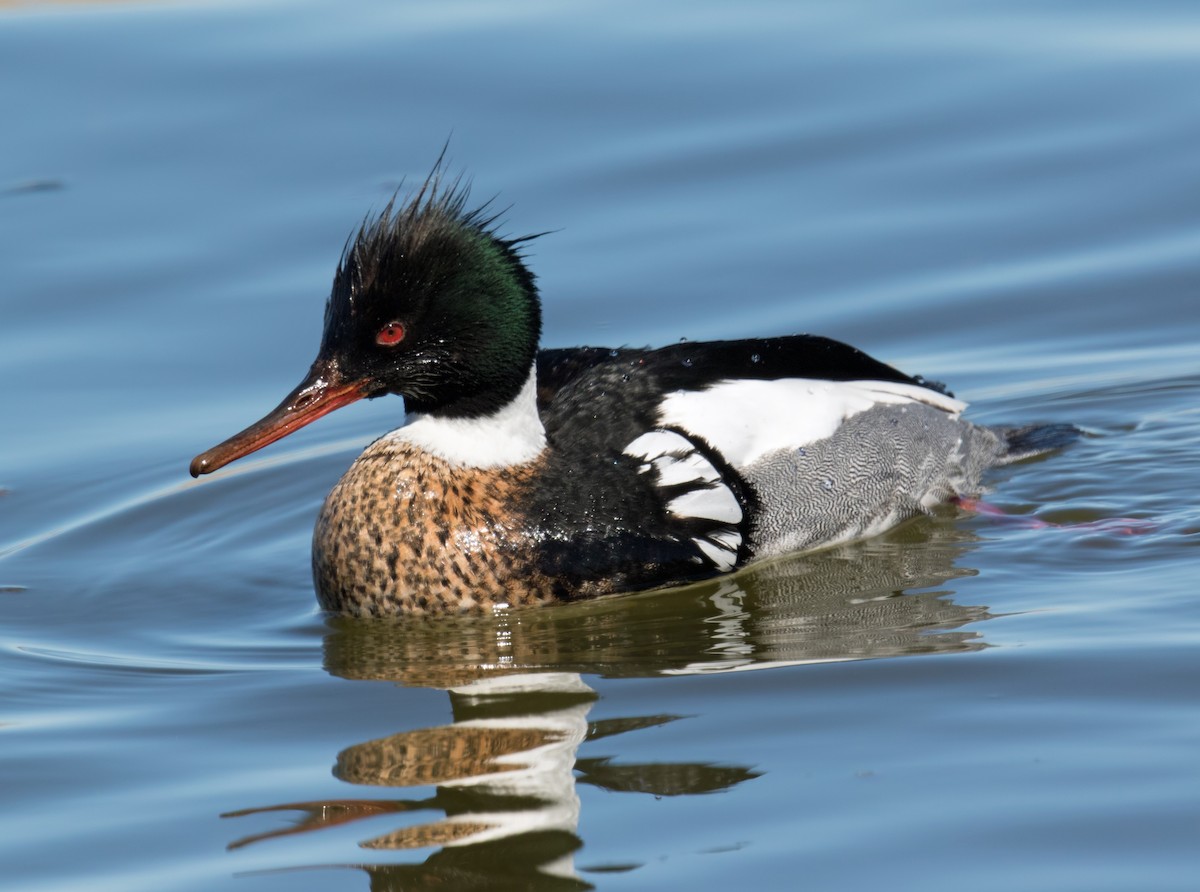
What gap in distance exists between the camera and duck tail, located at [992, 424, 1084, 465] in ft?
28.2

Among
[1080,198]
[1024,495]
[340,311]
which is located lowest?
[1024,495]

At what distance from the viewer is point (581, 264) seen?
10305mm

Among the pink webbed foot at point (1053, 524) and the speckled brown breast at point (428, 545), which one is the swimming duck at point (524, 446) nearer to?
the speckled brown breast at point (428, 545)

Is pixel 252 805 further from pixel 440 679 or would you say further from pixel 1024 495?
pixel 1024 495

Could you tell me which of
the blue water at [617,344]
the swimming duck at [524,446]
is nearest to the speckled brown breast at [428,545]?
the swimming duck at [524,446]

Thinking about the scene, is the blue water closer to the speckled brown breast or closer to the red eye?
the speckled brown breast

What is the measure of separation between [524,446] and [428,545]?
0.52 meters

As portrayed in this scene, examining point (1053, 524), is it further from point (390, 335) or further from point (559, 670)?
point (390, 335)

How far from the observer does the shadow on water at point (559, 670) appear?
5086 millimetres

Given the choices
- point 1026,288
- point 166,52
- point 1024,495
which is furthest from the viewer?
point 166,52

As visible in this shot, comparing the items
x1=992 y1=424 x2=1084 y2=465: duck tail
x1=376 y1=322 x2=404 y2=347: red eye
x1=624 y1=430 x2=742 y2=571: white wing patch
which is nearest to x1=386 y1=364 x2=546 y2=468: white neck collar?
x1=624 y1=430 x2=742 y2=571: white wing patch

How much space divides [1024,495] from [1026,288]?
207cm

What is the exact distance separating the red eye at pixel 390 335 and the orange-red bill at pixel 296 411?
0.18 metres

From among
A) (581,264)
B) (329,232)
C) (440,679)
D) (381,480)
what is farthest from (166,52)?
(440,679)
